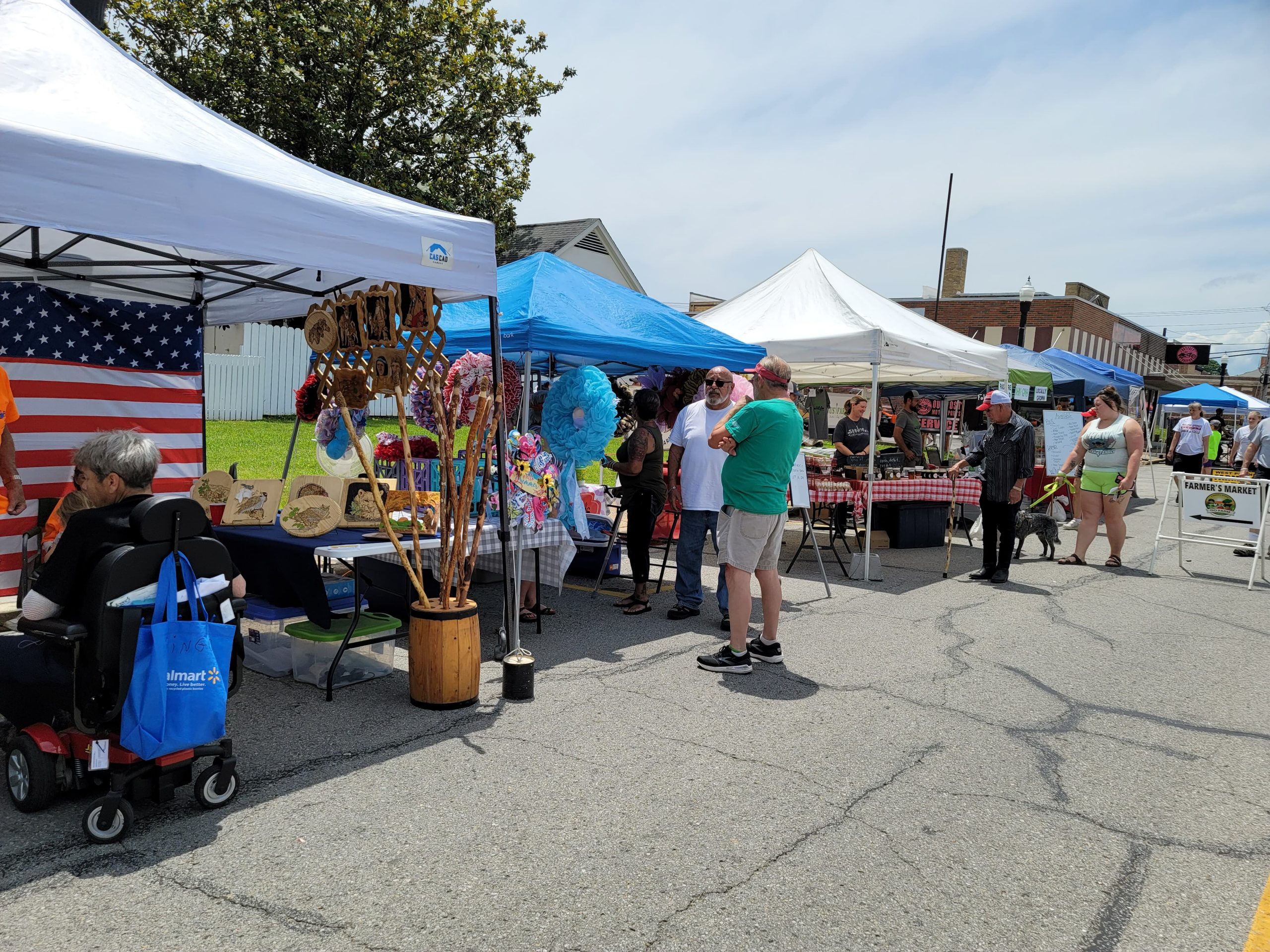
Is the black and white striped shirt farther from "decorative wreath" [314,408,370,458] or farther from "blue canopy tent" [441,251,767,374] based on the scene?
"decorative wreath" [314,408,370,458]

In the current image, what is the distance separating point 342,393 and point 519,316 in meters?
1.52

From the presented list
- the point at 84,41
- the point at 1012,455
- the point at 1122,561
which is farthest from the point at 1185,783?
the point at 1122,561

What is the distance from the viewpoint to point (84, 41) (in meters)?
4.41

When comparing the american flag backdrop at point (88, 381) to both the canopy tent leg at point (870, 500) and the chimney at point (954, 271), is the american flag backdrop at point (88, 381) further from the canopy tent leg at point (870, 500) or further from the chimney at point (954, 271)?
the chimney at point (954, 271)

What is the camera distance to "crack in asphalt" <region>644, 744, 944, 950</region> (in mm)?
2787

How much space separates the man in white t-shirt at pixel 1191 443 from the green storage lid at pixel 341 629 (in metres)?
16.6

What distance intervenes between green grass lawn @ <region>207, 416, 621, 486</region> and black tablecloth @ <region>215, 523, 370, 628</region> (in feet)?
19.0

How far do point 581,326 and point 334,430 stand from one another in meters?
1.87

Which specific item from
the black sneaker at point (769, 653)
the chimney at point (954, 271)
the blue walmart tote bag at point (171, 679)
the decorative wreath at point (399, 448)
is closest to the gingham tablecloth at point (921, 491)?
the black sneaker at point (769, 653)

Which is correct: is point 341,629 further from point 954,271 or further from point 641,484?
point 954,271

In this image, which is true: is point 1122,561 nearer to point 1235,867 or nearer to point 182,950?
point 1235,867

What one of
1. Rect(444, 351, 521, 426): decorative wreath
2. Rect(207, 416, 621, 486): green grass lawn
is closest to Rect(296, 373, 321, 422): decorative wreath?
Rect(444, 351, 521, 426): decorative wreath

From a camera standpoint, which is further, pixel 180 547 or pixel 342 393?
pixel 342 393

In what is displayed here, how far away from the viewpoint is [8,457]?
5203mm
